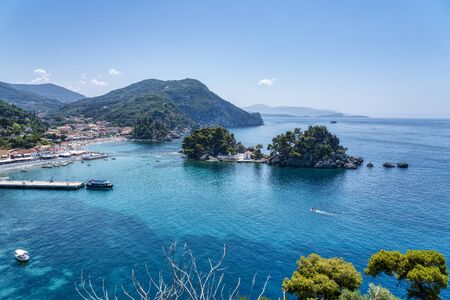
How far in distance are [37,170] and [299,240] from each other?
306 ft

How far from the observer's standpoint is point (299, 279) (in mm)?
28312

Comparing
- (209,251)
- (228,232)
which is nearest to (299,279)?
A: (209,251)

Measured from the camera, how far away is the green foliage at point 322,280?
27.5 meters

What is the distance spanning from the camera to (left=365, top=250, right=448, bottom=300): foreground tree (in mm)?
26234

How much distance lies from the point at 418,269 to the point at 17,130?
175963 mm

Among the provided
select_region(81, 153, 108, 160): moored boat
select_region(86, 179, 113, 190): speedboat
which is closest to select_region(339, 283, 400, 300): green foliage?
select_region(86, 179, 113, 190): speedboat

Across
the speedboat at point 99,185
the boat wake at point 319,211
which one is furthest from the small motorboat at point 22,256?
the boat wake at point 319,211

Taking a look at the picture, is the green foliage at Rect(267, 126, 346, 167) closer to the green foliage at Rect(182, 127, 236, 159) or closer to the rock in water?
the rock in water

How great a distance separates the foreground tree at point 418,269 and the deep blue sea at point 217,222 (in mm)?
11291

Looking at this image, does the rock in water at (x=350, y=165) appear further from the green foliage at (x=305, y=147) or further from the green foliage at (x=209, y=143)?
the green foliage at (x=209, y=143)

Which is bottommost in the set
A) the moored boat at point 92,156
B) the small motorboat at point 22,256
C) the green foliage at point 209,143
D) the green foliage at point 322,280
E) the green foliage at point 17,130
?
the small motorboat at point 22,256

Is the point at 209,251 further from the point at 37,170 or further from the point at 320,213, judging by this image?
the point at 37,170

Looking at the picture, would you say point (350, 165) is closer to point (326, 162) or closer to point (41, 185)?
point (326, 162)

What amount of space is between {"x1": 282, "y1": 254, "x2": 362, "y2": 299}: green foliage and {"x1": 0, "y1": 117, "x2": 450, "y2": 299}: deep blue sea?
32.3ft
